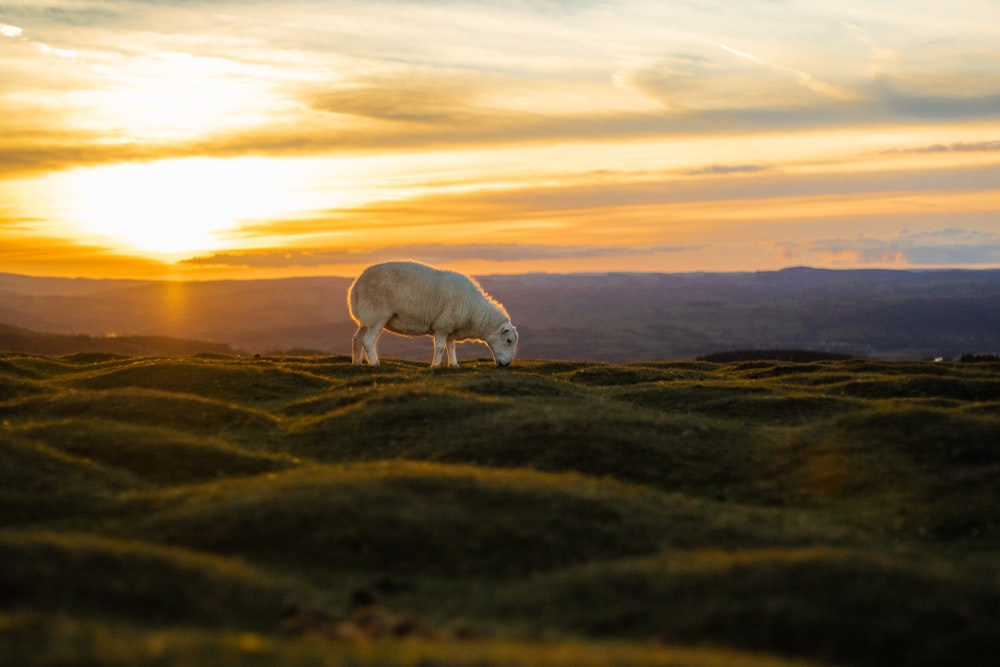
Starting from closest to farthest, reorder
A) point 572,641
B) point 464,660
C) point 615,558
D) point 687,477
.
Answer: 1. point 464,660
2. point 572,641
3. point 615,558
4. point 687,477

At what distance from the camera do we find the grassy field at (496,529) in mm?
12109

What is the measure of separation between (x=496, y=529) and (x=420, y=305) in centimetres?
2330

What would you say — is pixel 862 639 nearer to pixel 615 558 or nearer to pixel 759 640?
pixel 759 640

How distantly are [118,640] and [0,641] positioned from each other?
115cm

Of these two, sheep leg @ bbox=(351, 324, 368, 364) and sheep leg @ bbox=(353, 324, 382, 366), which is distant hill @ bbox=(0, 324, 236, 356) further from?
sheep leg @ bbox=(353, 324, 382, 366)

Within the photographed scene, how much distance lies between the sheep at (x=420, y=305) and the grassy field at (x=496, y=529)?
5810 mm

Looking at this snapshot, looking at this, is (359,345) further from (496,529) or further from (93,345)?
(93,345)

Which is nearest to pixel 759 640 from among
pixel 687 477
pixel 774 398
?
pixel 687 477

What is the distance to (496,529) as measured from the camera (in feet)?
57.0

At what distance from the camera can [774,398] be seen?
3309cm

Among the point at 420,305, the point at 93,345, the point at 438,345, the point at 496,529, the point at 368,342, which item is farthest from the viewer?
the point at 93,345

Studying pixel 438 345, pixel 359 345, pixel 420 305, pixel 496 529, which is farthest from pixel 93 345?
pixel 496 529

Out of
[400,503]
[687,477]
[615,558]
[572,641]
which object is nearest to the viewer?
[572,641]

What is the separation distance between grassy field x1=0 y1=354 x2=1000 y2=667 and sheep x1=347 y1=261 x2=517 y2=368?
229 inches
